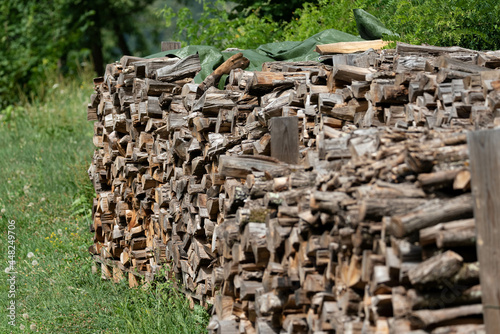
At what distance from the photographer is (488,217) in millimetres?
1828

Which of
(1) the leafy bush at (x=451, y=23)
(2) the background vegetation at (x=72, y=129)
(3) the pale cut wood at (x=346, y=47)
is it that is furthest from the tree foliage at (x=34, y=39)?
(1) the leafy bush at (x=451, y=23)

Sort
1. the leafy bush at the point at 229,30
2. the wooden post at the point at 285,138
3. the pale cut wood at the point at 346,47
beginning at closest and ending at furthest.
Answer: the wooden post at the point at 285,138
the pale cut wood at the point at 346,47
the leafy bush at the point at 229,30

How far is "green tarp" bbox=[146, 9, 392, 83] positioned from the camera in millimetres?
4953

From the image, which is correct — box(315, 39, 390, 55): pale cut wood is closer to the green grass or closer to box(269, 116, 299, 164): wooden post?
box(269, 116, 299, 164): wooden post

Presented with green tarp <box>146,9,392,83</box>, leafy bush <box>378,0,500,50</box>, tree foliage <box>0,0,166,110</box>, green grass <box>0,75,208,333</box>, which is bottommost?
green grass <box>0,75,208,333</box>

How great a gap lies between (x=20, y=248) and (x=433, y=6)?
5004 millimetres

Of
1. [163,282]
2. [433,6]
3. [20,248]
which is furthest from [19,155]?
[433,6]

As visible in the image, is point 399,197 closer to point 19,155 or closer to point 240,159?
point 240,159

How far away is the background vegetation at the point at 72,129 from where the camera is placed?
14.8 ft

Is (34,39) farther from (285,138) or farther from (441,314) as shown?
(441,314)

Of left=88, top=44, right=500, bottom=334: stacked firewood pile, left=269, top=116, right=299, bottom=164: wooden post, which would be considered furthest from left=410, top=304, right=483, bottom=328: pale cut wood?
left=269, top=116, right=299, bottom=164: wooden post

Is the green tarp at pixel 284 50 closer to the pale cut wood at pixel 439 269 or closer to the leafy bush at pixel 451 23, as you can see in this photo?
the leafy bush at pixel 451 23

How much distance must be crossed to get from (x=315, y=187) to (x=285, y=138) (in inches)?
32.4

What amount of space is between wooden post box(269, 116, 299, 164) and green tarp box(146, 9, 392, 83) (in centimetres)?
166
